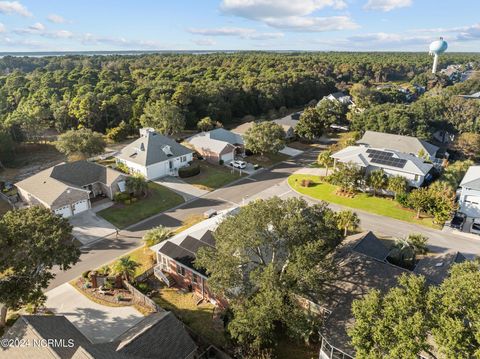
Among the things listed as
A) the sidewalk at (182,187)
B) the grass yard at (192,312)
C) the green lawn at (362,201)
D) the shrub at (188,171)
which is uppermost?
the shrub at (188,171)

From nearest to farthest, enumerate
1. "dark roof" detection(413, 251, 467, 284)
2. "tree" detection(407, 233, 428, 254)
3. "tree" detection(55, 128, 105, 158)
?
"dark roof" detection(413, 251, 467, 284), "tree" detection(407, 233, 428, 254), "tree" detection(55, 128, 105, 158)

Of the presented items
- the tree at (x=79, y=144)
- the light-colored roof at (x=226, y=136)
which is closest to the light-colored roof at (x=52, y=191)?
the tree at (x=79, y=144)

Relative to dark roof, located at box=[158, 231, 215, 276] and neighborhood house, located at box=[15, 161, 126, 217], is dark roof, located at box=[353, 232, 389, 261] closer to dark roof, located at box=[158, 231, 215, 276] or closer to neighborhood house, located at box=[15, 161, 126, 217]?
dark roof, located at box=[158, 231, 215, 276]

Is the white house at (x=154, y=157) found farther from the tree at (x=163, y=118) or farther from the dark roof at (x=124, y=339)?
the dark roof at (x=124, y=339)

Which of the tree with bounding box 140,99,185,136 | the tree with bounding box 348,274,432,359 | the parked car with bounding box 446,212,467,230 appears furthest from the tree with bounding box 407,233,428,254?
the tree with bounding box 140,99,185,136

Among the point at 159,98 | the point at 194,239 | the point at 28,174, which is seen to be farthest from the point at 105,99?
the point at 194,239

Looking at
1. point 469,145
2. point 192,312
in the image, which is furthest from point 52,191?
point 469,145

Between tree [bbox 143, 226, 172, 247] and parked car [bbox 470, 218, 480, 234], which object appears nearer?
tree [bbox 143, 226, 172, 247]
